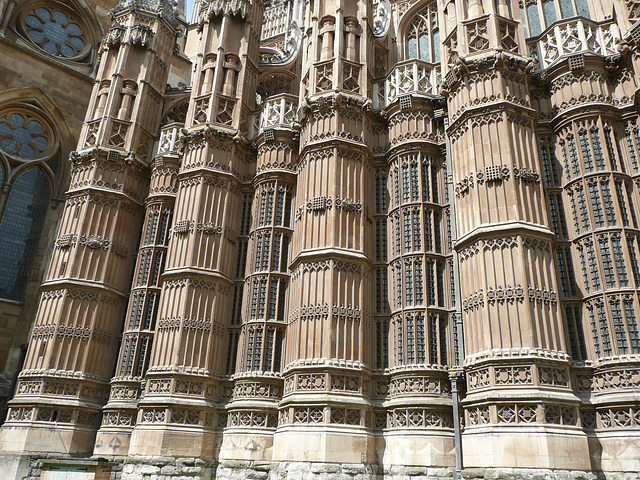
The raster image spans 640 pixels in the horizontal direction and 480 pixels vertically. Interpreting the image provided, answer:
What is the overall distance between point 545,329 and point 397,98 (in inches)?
374

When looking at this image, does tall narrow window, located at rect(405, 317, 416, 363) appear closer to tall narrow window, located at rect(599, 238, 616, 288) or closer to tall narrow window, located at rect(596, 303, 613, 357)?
tall narrow window, located at rect(596, 303, 613, 357)

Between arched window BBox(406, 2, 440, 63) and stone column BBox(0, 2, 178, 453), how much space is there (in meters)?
11.9

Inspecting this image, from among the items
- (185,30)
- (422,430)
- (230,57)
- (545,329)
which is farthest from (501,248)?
(185,30)

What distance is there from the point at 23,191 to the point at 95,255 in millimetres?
8138

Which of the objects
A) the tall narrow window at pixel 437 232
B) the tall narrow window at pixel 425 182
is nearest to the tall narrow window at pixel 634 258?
the tall narrow window at pixel 437 232

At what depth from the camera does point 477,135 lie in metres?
15.6

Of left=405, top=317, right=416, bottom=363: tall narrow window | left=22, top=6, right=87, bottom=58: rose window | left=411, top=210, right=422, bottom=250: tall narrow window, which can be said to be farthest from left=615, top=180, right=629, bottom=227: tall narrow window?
left=22, top=6, right=87, bottom=58: rose window

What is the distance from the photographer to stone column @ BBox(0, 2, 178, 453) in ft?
62.6

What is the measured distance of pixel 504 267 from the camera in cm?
1380

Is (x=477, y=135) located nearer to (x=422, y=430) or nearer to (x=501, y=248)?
(x=501, y=248)

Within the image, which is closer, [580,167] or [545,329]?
[545,329]

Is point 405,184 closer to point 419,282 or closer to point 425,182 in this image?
point 425,182

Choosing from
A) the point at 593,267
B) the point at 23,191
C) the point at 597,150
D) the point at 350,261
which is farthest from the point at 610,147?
the point at 23,191

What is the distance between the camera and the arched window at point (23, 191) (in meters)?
24.7
